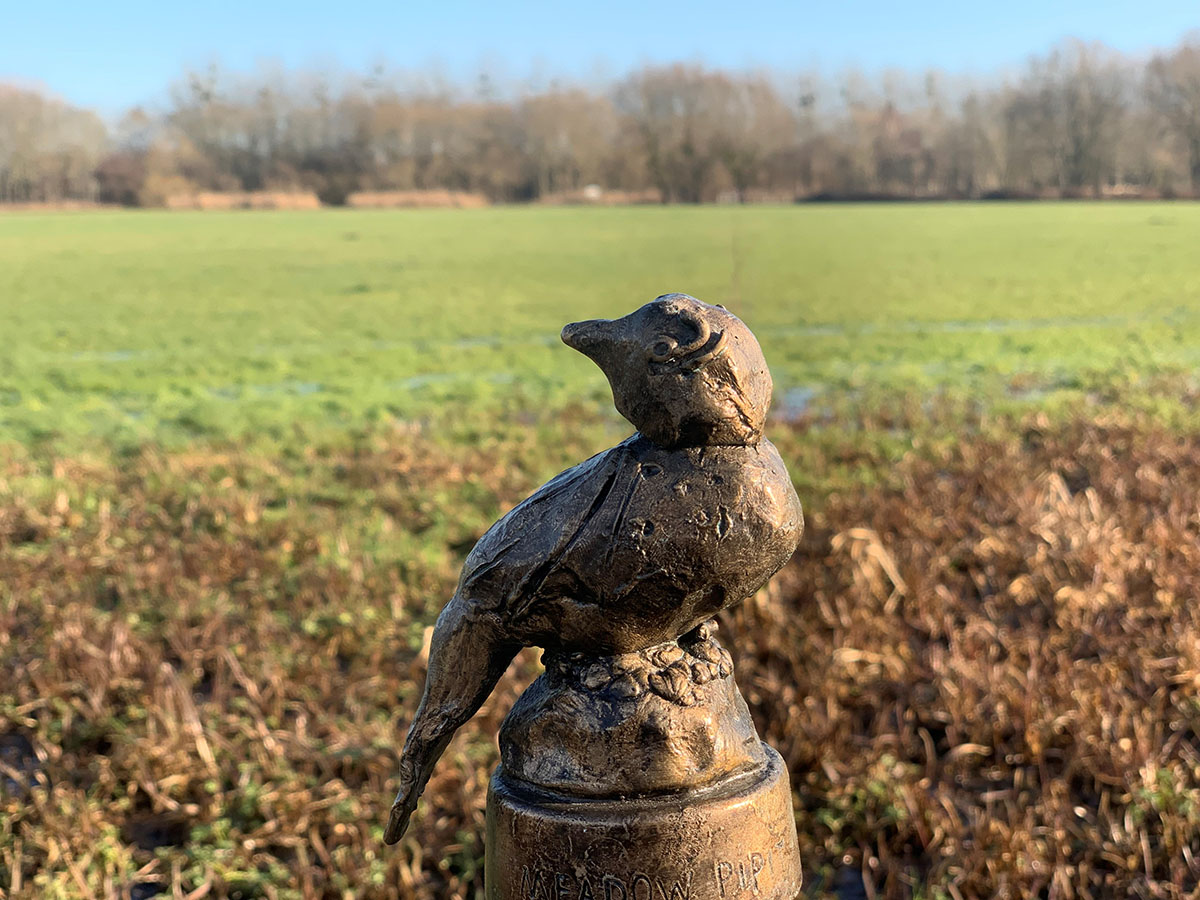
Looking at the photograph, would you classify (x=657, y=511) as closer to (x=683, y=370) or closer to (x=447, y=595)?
(x=683, y=370)

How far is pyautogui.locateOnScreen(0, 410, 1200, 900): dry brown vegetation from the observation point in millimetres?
3912

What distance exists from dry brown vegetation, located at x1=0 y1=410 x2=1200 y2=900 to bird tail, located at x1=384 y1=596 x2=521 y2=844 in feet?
7.63

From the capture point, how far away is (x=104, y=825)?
13.3 feet

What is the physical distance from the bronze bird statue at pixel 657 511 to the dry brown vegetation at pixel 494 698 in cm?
264

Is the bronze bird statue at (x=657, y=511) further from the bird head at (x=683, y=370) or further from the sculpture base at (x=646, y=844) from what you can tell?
the sculpture base at (x=646, y=844)

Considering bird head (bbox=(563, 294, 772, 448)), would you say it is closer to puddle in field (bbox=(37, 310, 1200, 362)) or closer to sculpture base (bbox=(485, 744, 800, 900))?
sculpture base (bbox=(485, 744, 800, 900))

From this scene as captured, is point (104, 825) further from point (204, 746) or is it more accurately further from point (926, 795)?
point (926, 795)

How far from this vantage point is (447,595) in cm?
605

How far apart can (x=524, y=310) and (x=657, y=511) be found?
62.8 feet

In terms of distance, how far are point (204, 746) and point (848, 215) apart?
34.3 m

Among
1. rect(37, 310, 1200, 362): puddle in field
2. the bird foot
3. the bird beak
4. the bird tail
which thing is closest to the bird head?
the bird beak

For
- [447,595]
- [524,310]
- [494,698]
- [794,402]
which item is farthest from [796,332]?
[494,698]

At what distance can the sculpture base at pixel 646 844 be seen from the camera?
1.56 meters

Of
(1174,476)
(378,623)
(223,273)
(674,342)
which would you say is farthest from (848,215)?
(674,342)
